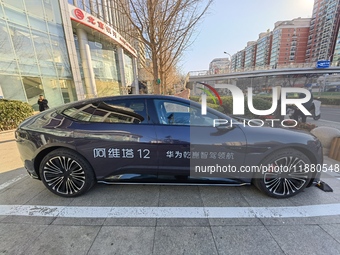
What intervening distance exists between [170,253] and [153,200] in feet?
2.84

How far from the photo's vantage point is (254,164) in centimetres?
235

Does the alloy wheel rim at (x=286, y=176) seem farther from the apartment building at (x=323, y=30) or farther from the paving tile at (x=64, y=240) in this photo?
the apartment building at (x=323, y=30)

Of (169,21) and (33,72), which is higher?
(169,21)

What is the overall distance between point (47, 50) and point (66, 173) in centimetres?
1161

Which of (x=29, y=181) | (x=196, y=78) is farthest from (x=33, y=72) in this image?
(x=196, y=78)

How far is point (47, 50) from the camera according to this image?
34.6 feet

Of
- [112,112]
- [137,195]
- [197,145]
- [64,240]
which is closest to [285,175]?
[197,145]

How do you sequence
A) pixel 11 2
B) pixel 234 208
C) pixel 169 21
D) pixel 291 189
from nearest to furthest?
pixel 234 208 → pixel 291 189 → pixel 169 21 → pixel 11 2

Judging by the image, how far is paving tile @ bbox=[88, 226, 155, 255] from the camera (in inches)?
67.1

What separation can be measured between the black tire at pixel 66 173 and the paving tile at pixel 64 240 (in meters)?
0.58

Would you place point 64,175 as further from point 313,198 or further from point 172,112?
point 313,198

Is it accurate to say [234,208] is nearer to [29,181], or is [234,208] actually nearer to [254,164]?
[254,164]

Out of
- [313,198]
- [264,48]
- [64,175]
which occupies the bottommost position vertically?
[313,198]

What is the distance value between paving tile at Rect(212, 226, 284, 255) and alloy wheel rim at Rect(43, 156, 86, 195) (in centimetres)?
200
